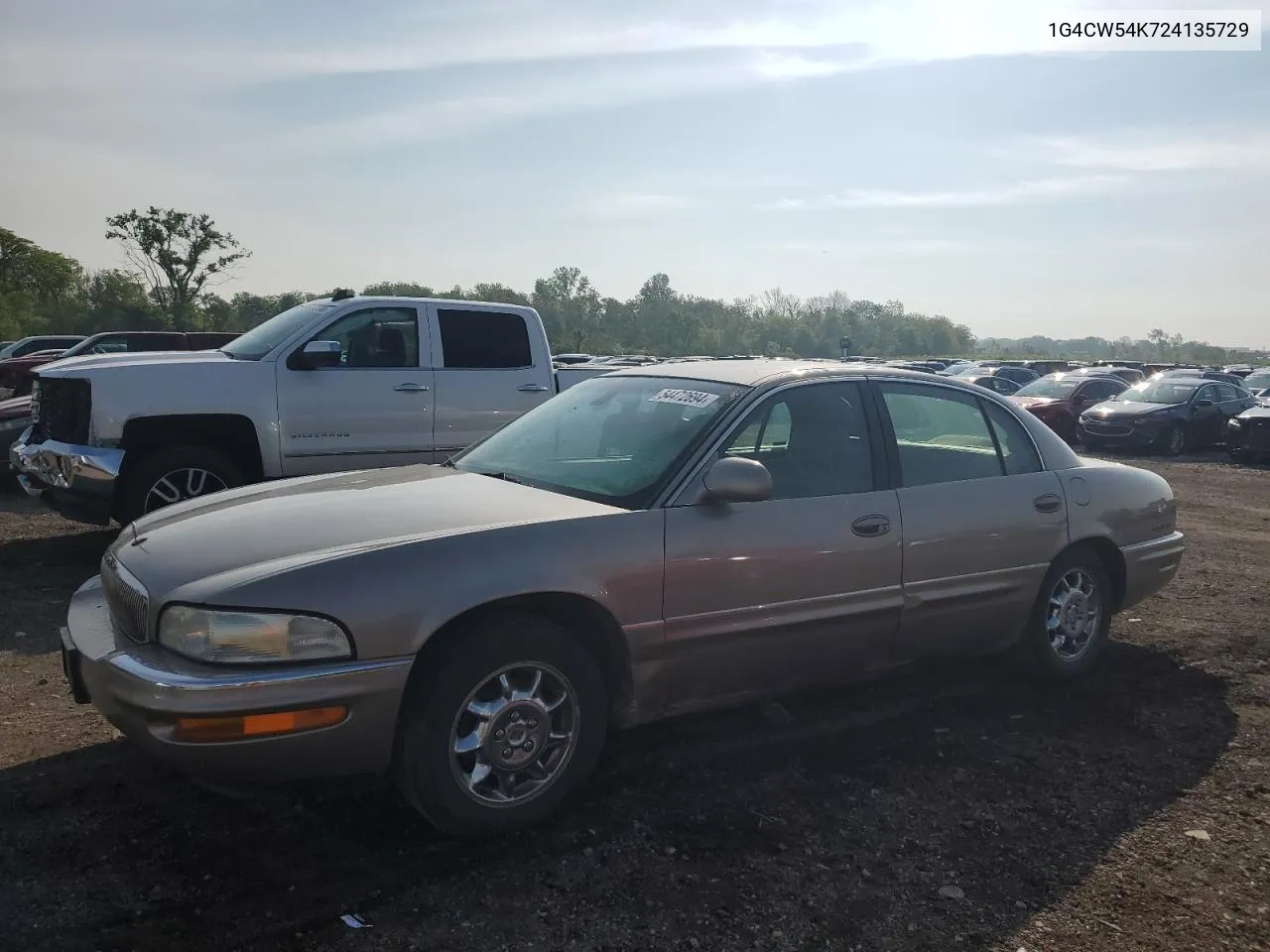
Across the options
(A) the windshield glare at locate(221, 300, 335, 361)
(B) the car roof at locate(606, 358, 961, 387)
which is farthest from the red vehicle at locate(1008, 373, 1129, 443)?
(B) the car roof at locate(606, 358, 961, 387)

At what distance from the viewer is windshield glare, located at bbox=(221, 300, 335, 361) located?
301 inches

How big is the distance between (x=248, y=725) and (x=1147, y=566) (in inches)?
182

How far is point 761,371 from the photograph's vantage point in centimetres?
442

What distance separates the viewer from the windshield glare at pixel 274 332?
7.65 meters

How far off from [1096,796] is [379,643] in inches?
A: 109

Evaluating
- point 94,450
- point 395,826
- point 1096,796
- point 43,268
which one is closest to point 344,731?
point 395,826

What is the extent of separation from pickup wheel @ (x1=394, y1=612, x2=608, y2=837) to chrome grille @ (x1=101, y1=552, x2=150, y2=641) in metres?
0.88

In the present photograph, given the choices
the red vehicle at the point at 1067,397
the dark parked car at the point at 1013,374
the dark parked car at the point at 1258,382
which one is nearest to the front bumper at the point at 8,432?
the red vehicle at the point at 1067,397

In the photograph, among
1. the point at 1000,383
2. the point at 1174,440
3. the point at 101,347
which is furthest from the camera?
the point at 1000,383

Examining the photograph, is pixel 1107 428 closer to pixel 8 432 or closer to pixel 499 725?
pixel 8 432

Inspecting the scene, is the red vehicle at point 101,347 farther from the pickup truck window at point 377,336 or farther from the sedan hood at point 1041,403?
the sedan hood at point 1041,403

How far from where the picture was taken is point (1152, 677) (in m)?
5.27

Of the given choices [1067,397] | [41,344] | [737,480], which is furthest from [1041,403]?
[41,344]

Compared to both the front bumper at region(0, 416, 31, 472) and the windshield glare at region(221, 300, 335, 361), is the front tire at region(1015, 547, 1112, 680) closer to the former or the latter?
the windshield glare at region(221, 300, 335, 361)
